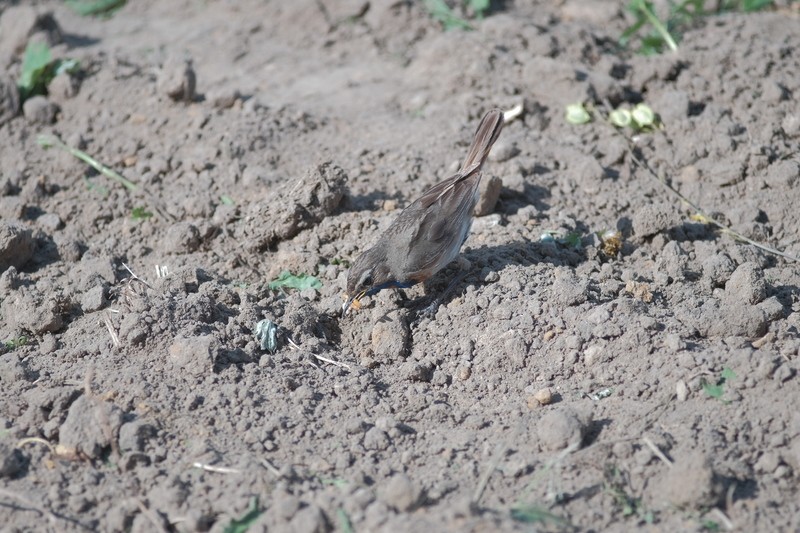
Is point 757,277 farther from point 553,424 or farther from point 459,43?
point 459,43

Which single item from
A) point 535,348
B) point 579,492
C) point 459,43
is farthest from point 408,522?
point 459,43

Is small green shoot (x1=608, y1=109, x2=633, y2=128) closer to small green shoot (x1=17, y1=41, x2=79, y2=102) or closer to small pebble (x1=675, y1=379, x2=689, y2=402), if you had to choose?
small pebble (x1=675, y1=379, x2=689, y2=402)

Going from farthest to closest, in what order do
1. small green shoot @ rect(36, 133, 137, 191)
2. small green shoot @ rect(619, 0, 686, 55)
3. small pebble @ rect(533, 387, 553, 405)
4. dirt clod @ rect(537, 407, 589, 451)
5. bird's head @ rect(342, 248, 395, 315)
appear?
small green shoot @ rect(619, 0, 686, 55) → small green shoot @ rect(36, 133, 137, 191) → bird's head @ rect(342, 248, 395, 315) → small pebble @ rect(533, 387, 553, 405) → dirt clod @ rect(537, 407, 589, 451)

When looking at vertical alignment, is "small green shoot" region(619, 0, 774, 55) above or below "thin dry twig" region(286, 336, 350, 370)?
below

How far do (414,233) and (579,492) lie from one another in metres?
2.51

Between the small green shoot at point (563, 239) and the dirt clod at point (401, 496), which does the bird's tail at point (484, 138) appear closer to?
the small green shoot at point (563, 239)

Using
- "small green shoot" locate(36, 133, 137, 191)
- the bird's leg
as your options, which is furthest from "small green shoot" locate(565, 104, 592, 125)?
"small green shoot" locate(36, 133, 137, 191)

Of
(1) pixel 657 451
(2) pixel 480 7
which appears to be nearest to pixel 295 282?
(1) pixel 657 451

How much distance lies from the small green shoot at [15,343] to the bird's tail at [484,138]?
3470 millimetres

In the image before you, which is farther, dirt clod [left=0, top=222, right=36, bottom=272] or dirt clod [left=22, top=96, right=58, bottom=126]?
dirt clod [left=22, top=96, right=58, bottom=126]

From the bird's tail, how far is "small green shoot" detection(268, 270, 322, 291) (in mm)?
1463

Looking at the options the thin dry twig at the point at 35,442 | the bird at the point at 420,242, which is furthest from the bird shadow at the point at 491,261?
the thin dry twig at the point at 35,442

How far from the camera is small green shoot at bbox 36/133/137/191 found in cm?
790

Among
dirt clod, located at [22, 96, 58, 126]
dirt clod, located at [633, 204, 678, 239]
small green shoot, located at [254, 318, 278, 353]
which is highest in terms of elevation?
dirt clod, located at [22, 96, 58, 126]
